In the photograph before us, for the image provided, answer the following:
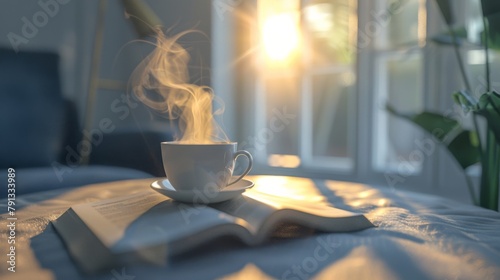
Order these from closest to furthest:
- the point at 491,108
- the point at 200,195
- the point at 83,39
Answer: the point at 200,195 → the point at 491,108 → the point at 83,39

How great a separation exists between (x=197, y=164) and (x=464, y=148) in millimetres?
991

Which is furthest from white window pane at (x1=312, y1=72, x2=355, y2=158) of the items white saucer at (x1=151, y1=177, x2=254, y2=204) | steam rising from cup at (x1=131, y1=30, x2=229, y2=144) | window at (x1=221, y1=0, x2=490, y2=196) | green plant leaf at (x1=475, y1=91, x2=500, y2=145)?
white saucer at (x1=151, y1=177, x2=254, y2=204)

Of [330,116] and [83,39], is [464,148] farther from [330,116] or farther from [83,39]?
[83,39]

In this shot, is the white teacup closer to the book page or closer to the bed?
the book page

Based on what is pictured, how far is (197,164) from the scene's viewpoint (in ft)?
2.00

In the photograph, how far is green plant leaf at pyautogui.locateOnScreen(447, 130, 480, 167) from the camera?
1229 millimetres

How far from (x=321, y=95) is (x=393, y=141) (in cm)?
55

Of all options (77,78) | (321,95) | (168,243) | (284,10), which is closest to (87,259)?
(168,243)

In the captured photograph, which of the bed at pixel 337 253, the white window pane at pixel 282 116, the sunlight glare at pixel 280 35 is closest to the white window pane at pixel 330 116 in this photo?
the white window pane at pixel 282 116

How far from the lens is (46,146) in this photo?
154 cm

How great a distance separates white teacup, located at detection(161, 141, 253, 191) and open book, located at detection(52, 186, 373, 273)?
0.13 ft

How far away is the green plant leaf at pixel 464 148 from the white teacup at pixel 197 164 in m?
0.91

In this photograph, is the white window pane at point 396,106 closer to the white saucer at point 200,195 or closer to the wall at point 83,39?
the wall at point 83,39

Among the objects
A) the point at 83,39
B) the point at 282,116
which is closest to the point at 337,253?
the point at 83,39
